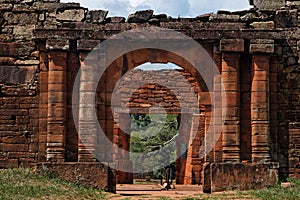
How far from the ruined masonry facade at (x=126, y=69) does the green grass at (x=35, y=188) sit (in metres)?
0.59

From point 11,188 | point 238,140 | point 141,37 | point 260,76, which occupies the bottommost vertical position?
point 11,188

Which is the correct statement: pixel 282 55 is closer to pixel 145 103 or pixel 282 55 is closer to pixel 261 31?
pixel 261 31

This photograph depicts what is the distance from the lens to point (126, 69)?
15.8 meters

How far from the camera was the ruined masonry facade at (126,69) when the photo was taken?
586 inches

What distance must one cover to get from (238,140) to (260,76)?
5.62 feet

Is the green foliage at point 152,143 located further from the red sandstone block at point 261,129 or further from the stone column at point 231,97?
the red sandstone block at point 261,129

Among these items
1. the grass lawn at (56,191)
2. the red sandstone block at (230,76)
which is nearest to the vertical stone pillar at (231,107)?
the red sandstone block at (230,76)

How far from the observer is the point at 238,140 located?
588 inches

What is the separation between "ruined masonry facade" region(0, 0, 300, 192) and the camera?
1489 centimetres

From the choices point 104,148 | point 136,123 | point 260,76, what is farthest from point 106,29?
point 136,123

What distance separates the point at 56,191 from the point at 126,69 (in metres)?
4.46

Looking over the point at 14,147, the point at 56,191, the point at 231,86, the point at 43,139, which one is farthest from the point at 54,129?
the point at 231,86

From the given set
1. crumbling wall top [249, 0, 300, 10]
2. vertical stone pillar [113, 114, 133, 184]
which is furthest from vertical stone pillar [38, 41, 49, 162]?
vertical stone pillar [113, 114, 133, 184]

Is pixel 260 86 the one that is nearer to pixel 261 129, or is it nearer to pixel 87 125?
pixel 261 129
